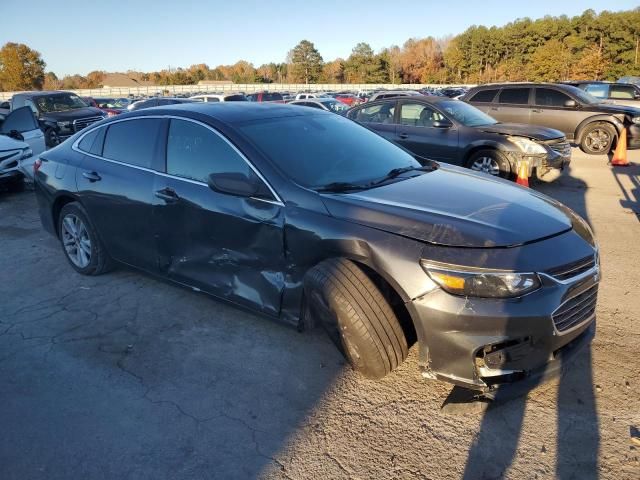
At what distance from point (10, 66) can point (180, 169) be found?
87.5m

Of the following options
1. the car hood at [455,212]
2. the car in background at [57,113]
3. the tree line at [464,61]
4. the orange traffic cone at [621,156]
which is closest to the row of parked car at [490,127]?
the orange traffic cone at [621,156]

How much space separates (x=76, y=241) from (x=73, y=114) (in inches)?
517

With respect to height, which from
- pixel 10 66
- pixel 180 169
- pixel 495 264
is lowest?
pixel 495 264

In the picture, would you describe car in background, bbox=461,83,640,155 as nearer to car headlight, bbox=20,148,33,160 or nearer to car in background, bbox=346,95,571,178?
car in background, bbox=346,95,571,178

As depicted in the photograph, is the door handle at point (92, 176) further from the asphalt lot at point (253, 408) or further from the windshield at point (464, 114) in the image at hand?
the windshield at point (464, 114)

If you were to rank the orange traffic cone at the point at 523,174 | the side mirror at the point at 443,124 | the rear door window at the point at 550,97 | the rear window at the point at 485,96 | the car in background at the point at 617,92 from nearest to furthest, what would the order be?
the orange traffic cone at the point at 523,174
the side mirror at the point at 443,124
the rear door window at the point at 550,97
the rear window at the point at 485,96
the car in background at the point at 617,92

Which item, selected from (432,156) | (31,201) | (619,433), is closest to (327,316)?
(619,433)

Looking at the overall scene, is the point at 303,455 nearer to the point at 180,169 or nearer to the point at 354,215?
the point at 354,215

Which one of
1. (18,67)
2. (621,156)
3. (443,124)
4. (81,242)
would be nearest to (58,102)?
(443,124)

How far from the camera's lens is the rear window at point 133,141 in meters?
3.98

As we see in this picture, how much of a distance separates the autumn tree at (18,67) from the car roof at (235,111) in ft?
283

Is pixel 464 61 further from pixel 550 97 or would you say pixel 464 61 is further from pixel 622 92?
pixel 550 97

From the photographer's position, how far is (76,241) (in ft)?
15.8

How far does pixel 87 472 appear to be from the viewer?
2.35 m
